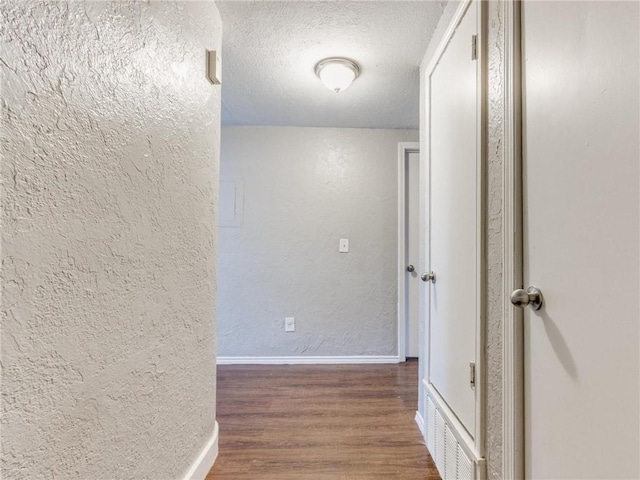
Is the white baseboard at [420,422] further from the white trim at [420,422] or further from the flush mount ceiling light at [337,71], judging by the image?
the flush mount ceiling light at [337,71]

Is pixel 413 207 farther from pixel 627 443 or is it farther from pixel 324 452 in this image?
pixel 627 443

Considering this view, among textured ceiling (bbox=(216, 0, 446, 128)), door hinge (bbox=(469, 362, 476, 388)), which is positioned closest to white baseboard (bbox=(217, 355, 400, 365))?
door hinge (bbox=(469, 362, 476, 388))

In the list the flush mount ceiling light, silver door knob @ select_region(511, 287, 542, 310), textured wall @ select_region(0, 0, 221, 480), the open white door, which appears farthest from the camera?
the flush mount ceiling light

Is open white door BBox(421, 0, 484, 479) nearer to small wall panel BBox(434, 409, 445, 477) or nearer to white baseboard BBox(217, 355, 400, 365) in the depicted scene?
small wall panel BBox(434, 409, 445, 477)

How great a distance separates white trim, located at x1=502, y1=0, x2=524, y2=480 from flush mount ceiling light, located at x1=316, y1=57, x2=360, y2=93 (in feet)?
3.27

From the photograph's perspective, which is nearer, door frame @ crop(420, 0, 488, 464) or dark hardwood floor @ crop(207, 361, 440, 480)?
door frame @ crop(420, 0, 488, 464)

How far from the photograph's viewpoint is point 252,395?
2146 millimetres

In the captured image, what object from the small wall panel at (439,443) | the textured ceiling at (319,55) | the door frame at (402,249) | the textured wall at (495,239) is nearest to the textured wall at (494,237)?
the textured wall at (495,239)

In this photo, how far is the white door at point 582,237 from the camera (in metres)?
0.57

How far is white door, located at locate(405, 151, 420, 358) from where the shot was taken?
9.23 feet

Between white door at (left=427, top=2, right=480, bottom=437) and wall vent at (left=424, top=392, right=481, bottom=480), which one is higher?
white door at (left=427, top=2, right=480, bottom=437)

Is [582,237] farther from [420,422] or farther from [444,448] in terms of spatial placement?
[420,422]

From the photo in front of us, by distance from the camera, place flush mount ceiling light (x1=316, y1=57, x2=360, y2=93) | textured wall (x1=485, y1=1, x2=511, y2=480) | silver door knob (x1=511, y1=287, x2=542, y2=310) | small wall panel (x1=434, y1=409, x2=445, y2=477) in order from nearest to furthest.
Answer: silver door knob (x1=511, y1=287, x2=542, y2=310), textured wall (x1=485, y1=1, x2=511, y2=480), small wall panel (x1=434, y1=409, x2=445, y2=477), flush mount ceiling light (x1=316, y1=57, x2=360, y2=93)

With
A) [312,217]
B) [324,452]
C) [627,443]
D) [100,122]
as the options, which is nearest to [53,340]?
[100,122]
